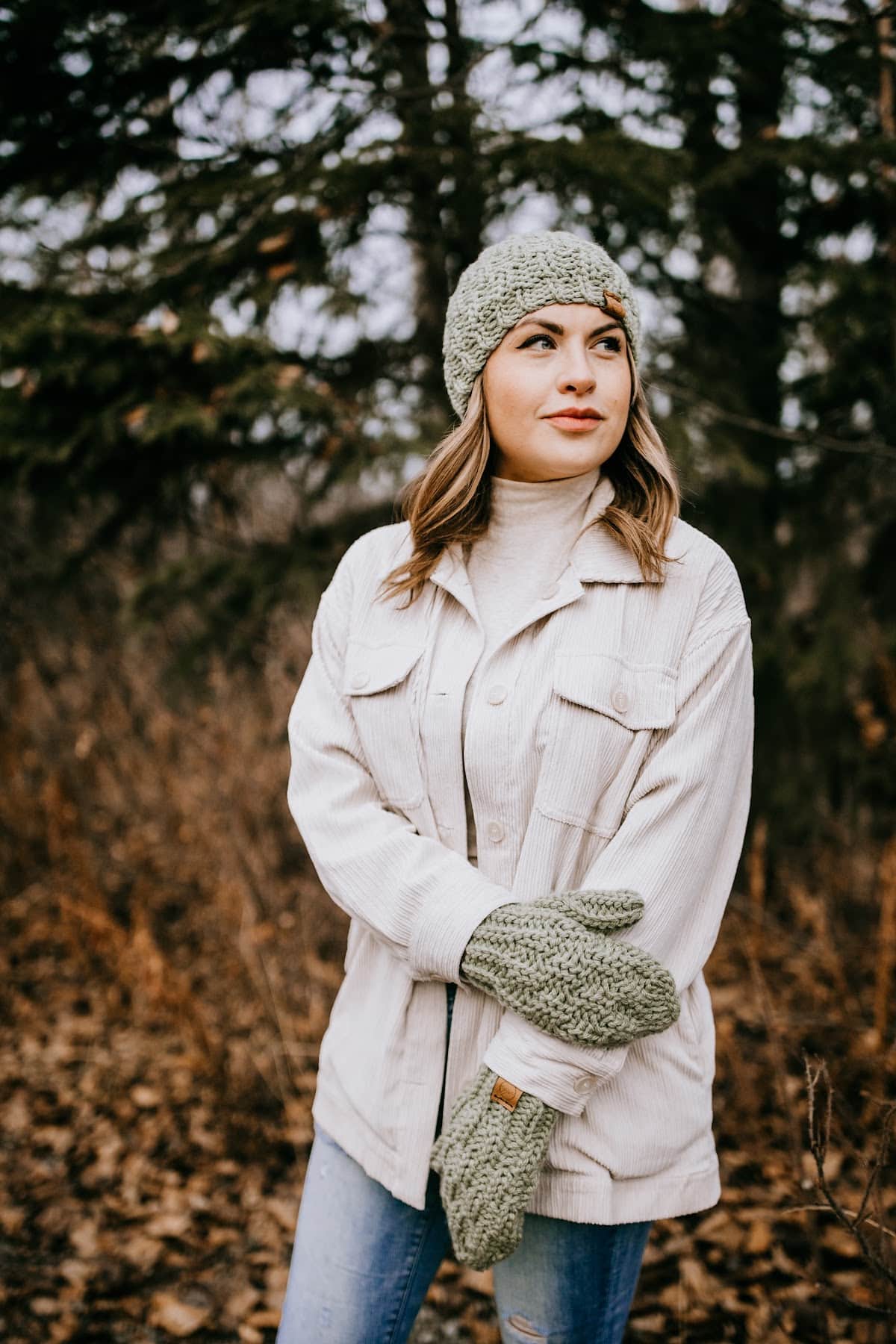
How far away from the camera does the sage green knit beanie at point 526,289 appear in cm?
153

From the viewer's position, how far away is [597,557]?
1.51m

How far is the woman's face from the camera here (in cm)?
150

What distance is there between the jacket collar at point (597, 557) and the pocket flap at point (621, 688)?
0.14m

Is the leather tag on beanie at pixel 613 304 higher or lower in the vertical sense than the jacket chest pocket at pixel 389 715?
higher

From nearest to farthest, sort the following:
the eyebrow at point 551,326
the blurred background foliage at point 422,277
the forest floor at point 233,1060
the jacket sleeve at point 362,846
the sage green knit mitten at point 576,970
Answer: the sage green knit mitten at point 576,970 < the jacket sleeve at point 362,846 < the eyebrow at point 551,326 < the forest floor at point 233,1060 < the blurred background foliage at point 422,277

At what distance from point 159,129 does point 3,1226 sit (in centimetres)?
381

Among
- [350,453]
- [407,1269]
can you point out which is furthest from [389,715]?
[350,453]

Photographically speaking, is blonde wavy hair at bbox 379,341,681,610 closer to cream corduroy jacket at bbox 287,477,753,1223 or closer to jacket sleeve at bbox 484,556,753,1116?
cream corduroy jacket at bbox 287,477,753,1223

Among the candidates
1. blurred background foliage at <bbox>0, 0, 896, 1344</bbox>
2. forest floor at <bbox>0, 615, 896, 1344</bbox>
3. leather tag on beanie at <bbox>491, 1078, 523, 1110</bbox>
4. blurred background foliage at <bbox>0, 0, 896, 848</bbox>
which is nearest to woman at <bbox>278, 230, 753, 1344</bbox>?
leather tag on beanie at <bbox>491, 1078, 523, 1110</bbox>

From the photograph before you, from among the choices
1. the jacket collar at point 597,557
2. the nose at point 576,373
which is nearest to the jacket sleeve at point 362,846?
the jacket collar at point 597,557

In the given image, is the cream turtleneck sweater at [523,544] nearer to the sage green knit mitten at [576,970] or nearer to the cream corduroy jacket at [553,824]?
the cream corduroy jacket at [553,824]

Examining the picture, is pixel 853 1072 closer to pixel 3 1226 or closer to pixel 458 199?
pixel 3 1226

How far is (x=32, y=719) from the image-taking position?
18.7ft

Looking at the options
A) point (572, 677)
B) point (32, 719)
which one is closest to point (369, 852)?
point (572, 677)
